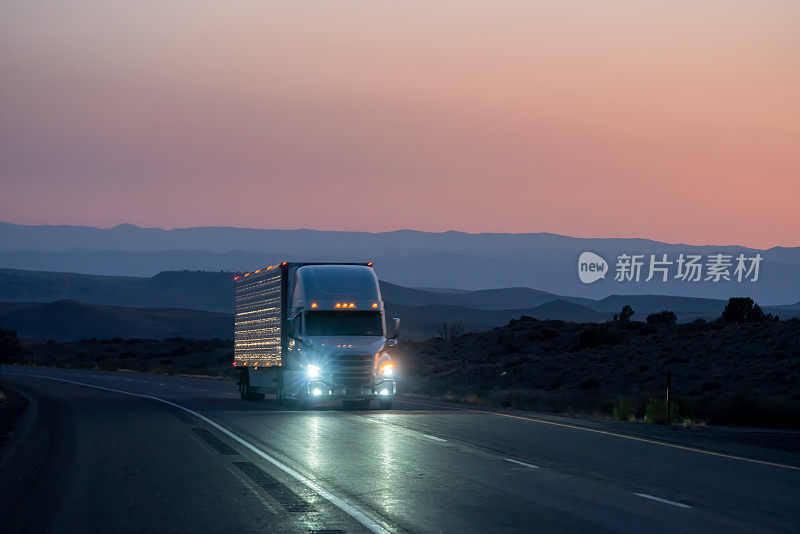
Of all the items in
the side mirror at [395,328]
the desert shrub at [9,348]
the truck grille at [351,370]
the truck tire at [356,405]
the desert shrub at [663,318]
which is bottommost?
the truck tire at [356,405]

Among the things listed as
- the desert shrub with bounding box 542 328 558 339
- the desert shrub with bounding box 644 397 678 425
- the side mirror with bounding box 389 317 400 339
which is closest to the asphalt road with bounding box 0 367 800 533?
the desert shrub with bounding box 644 397 678 425

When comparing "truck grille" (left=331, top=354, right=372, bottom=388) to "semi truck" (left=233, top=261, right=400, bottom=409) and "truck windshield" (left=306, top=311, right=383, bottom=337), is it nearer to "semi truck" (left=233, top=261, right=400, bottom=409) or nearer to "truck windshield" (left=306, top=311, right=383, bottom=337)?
"semi truck" (left=233, top=261, right=400, bottom=409)

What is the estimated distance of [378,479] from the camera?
554 inches

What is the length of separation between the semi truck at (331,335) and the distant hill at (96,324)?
489 feet

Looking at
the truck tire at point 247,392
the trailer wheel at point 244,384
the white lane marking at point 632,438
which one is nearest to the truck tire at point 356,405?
the white lane marking at point 632,438

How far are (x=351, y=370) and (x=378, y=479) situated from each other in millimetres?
14323

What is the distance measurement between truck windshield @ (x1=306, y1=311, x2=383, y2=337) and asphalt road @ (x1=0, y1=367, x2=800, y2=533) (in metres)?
4.59

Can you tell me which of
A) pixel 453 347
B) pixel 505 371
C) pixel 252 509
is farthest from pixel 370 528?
pixel 453 347

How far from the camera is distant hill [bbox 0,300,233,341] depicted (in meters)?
184

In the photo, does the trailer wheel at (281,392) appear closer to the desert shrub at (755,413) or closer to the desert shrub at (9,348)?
the desert shrub at (755,413)

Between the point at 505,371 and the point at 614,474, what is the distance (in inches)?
1874

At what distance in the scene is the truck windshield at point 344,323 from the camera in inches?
1129

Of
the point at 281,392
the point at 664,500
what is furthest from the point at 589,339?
the point at 664,500

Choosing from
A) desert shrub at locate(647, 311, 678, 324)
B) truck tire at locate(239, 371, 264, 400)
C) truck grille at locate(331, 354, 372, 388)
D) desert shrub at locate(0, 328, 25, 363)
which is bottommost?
truck tire at locate(239, 371, 264, 400)
